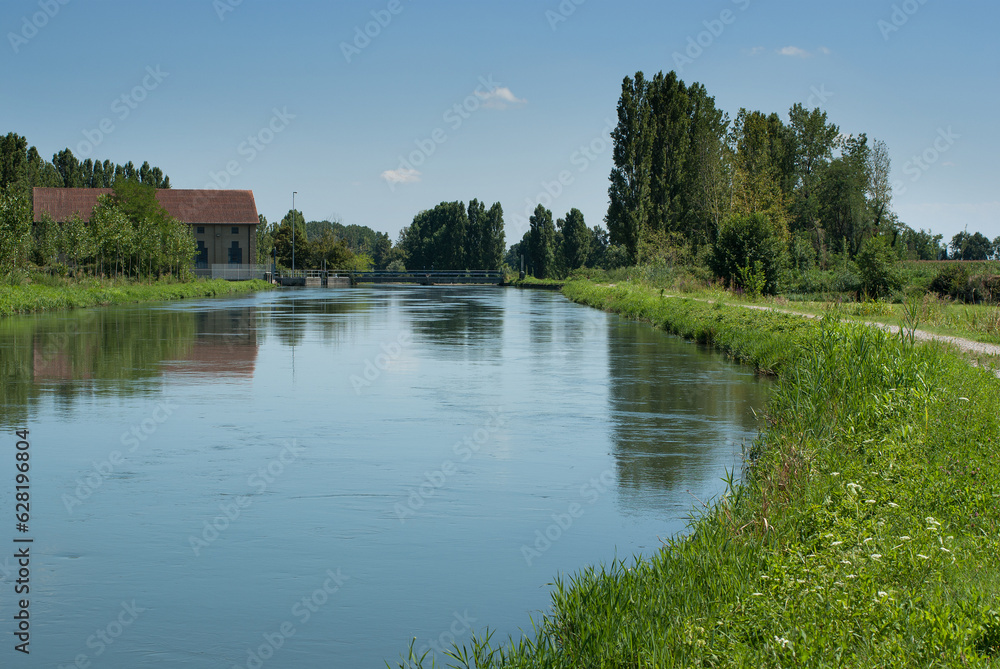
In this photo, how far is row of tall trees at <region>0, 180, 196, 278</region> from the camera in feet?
137

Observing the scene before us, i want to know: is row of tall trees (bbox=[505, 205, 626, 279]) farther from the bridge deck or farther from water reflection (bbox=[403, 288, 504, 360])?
water reflection (bbox=[403, 288, 504, 360])

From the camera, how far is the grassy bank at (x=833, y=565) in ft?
16.5

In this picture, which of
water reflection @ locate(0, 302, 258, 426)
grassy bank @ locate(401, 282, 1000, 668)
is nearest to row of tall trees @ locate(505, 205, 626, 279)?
water reflection @ locate(0, 302, 258, 426)

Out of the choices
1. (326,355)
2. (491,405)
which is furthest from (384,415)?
(326,355)

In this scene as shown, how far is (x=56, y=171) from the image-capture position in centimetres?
10350

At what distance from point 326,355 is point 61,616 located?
1739cm

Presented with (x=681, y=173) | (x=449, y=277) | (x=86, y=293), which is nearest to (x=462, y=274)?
(x=449, y=277)

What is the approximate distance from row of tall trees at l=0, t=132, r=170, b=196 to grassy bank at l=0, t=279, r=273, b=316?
15.1 metres

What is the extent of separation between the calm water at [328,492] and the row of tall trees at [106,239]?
23604 mm

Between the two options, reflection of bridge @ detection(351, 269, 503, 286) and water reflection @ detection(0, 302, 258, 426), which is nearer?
water reflection @ detection(0, 302, 258, 426)

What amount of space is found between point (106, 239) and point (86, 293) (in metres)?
12.2

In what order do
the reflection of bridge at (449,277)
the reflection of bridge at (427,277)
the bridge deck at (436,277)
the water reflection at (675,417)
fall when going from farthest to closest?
the reflection of bridge at (449,277), the bridge deck at (436,277), the reflection of bridge at (427,277), the water reflection at (675,417)

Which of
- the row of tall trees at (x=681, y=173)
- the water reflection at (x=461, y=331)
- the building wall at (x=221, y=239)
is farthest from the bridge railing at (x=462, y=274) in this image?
the water reflection at (x=461, y=331)

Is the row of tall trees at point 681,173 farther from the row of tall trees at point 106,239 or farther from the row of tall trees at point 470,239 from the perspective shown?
the row of tall trees at point 470,239
